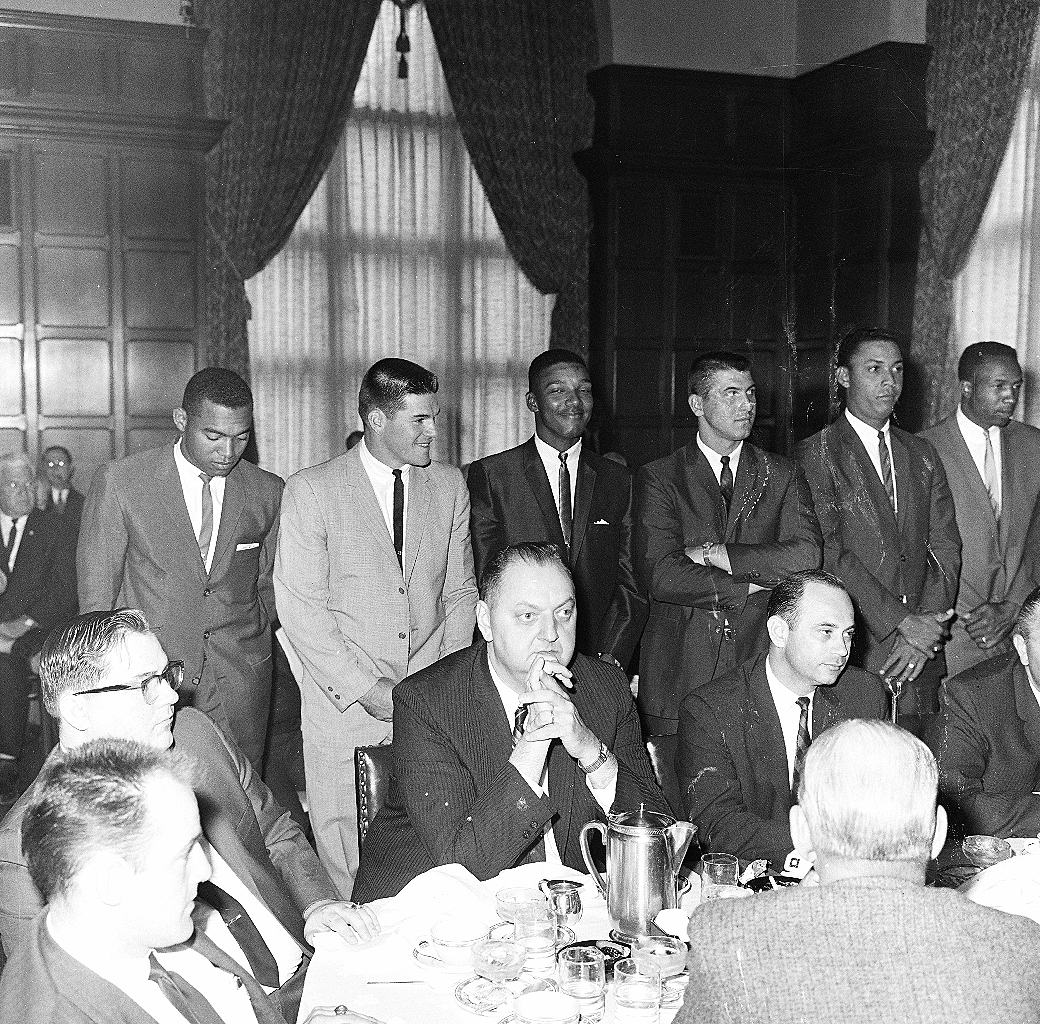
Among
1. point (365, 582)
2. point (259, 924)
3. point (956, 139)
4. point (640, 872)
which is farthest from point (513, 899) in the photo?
point (956, 139)

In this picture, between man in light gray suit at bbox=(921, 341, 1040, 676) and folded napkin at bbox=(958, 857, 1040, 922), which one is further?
man in light gray suit at bbox=(921, 341, 1040, 676)

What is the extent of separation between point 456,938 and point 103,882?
648 mm

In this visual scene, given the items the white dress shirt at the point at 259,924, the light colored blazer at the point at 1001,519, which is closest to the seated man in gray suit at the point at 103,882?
the white dress shirt at the point at 259,924

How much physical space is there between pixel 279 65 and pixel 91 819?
210 inches

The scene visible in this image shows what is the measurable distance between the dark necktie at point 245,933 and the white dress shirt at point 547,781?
556mm

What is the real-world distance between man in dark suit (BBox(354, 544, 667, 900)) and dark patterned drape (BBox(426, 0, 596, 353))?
415cm

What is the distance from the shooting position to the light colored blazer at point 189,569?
379cm

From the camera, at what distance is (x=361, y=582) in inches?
147

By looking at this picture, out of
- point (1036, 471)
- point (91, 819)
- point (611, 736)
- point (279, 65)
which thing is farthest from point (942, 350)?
point (91, 819)

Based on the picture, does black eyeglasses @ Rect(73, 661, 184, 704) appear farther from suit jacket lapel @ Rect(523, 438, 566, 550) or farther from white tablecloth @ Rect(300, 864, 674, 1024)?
suit jacket lapel @ Rect(523, 438, 566, 550)

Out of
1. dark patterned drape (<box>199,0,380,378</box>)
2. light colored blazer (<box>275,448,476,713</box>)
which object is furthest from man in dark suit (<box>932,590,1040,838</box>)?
dark patterned drape (<box>199,0,380,378</box>)

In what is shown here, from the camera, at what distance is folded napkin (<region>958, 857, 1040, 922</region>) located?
71.9 inches

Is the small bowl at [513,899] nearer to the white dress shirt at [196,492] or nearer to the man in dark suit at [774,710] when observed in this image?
the man in dark suit at [774,710]

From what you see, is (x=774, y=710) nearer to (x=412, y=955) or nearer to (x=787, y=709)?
(x=787, y=709)
